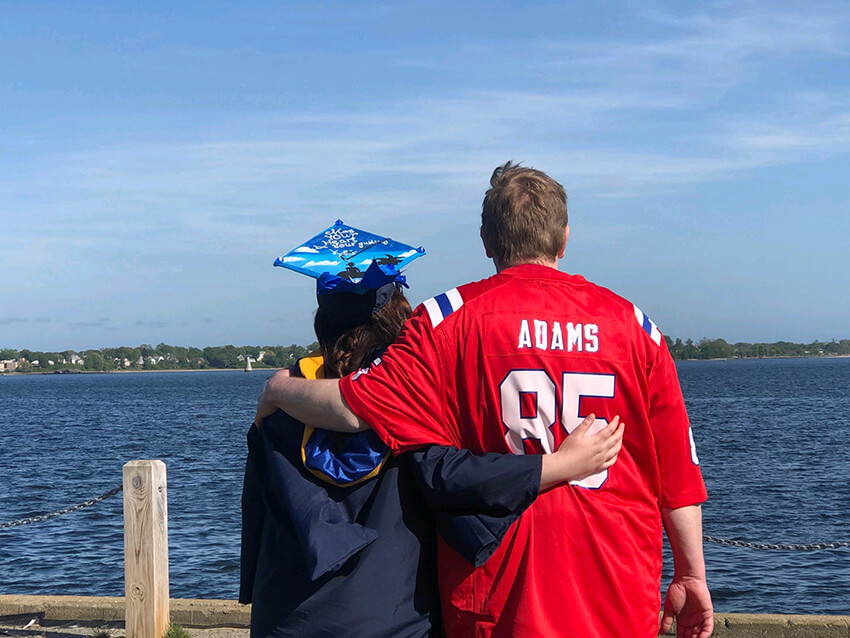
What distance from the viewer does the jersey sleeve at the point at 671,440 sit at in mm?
2877

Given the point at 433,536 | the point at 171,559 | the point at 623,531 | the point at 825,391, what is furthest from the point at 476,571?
the point at 825,391

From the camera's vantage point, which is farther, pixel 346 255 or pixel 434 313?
pixel 346 255

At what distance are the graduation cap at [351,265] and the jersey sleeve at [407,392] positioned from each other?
0.63 feet

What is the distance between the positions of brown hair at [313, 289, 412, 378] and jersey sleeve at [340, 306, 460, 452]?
16cm

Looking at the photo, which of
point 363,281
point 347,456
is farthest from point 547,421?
point 363,281

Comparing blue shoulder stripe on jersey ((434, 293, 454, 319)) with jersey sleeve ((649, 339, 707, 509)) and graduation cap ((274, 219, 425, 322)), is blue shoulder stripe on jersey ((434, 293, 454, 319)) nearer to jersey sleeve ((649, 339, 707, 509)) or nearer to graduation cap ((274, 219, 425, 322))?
graduation cap ((274, 219, 425, 322))

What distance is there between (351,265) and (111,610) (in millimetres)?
5056

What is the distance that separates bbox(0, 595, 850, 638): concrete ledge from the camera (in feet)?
21.3

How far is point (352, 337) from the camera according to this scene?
3016 millimetres

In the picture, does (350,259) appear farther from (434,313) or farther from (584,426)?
(584,426)

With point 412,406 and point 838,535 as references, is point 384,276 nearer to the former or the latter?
point 412,406

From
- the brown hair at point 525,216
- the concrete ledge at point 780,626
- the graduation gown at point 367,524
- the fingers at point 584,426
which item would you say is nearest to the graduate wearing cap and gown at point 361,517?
the graduation gown at point 367,524

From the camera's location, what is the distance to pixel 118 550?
1802 cm

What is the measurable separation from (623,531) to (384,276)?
3.53 feet
